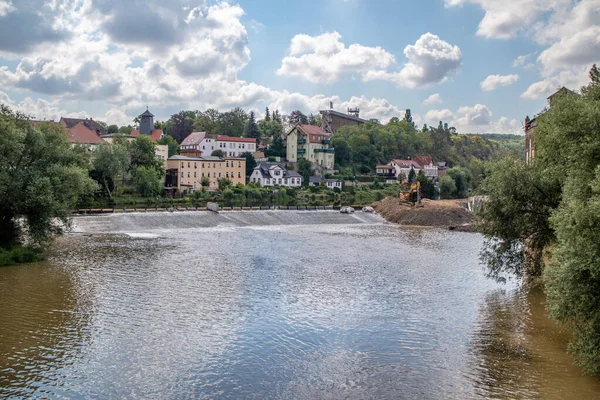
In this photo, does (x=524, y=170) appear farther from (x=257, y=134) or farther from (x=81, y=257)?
Answer: (x=257, y=134)

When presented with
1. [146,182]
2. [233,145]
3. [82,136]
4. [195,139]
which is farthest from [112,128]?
[146,182]

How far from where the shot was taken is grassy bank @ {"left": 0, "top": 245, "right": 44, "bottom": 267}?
→ 31.0m

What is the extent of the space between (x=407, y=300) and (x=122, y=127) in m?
123

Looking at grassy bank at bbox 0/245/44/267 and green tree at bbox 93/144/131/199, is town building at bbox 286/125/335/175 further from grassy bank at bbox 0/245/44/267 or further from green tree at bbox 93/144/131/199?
grassy bank at bbox 0/245/44/267

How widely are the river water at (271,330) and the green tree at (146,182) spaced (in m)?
34.4

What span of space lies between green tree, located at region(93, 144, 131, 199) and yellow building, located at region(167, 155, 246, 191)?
13.8 m

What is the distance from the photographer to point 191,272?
30750 mm

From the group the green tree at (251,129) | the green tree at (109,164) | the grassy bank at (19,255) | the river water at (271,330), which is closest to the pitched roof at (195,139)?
the green tree at (251,129)

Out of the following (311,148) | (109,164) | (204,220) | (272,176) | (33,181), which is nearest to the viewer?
(33,181)

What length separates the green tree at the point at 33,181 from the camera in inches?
1225

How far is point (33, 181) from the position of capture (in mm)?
31547

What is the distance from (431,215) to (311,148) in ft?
168

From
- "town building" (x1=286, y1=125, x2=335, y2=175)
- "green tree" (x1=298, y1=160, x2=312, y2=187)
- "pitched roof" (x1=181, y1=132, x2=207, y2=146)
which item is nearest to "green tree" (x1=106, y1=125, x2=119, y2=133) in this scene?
"pitched roof" (x1=181, y1=132, x2=207, y2=146)

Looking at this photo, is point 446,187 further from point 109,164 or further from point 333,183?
point 109,164
